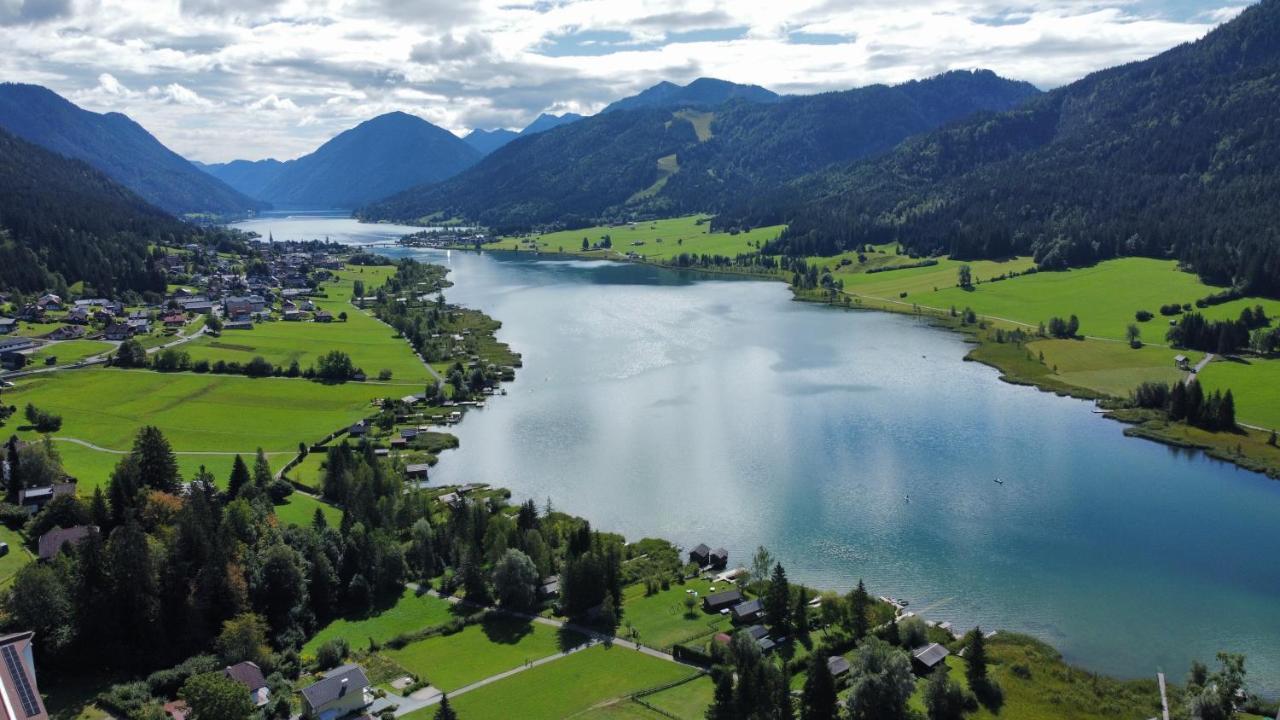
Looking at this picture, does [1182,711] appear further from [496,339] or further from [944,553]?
[496,339]

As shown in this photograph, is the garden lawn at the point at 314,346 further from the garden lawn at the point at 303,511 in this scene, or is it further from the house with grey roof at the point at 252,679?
the house with grey roof at the point at 252,679

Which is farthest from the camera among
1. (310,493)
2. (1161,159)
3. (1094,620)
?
(1161,159)

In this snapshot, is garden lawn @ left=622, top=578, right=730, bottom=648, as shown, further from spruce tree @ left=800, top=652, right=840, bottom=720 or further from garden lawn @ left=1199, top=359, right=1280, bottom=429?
garden lawn @ left=1199, top=359, right=1280, bottom=429

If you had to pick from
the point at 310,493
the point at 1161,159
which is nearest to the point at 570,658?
the point at 310,493

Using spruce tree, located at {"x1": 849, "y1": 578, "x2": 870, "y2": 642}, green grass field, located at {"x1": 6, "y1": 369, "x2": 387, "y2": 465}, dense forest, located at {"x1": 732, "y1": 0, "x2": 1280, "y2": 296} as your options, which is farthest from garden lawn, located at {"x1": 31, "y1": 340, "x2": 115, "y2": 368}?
dense forest, located at {"x1": 732, "y1": 0, "x2": 1280, "y2": 296}

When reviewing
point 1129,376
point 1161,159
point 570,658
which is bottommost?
point 570,658

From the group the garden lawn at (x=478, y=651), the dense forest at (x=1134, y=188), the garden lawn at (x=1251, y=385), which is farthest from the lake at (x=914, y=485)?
the dense forest at (x=1134, y=188)

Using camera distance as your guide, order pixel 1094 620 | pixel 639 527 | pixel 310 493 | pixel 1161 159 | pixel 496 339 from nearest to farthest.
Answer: pixel 1094 620 → pixel 639 527 → pixel 310 493 → pixel 496 339 → pixel 1161 159
